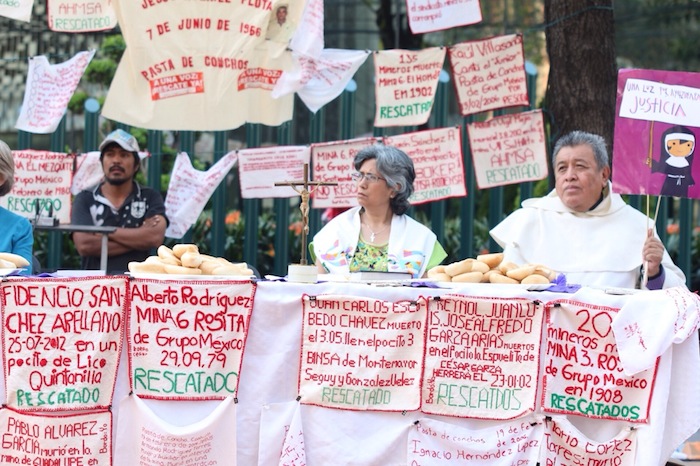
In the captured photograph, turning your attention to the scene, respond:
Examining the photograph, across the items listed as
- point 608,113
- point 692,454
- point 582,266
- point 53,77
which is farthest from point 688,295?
point 53,77

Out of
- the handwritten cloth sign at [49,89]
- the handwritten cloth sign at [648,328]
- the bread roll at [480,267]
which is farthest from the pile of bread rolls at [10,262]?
the handwritten cloth sign at [49,89]

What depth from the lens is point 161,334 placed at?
413 centimetres

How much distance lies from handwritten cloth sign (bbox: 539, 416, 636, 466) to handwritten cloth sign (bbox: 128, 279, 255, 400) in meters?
1.25

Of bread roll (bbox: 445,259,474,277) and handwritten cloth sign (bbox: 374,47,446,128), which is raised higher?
handwritten cloth sign (bbox: 374,47,446,128)

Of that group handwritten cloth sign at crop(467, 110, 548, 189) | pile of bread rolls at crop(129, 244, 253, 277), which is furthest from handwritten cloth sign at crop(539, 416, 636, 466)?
handwritten cloth sign at crop(467, 110, 548, 189)

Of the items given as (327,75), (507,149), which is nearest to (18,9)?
(327,75)

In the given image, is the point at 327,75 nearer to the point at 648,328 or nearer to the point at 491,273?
the point at 491,273

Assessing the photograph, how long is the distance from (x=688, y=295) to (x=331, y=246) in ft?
6.59

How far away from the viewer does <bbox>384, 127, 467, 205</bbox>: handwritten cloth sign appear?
285 inches

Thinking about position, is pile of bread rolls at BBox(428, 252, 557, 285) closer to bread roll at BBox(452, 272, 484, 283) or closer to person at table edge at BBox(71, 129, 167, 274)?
bread roll at BBox(452, 272, 484, 283)

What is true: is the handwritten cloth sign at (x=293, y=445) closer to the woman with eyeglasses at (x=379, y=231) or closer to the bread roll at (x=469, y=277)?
the bread roll at (x=469, y=277)

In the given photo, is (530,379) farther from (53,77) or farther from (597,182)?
(53,77)

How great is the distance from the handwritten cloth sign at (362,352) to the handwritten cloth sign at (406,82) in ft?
10.5

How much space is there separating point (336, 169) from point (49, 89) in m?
2.02
